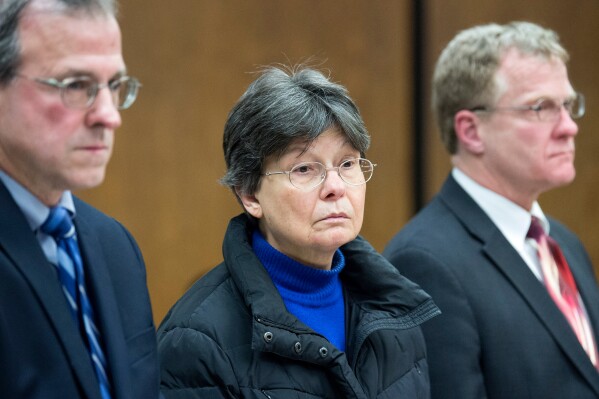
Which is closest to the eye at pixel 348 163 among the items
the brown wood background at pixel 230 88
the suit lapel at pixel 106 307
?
the suit lapel at pixel 106 307

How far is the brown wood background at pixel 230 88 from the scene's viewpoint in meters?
4.00

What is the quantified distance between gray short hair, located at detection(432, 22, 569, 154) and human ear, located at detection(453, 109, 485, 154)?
0.09 feet

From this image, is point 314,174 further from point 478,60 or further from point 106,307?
point 478,60

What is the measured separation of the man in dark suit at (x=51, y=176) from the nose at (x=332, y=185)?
0.55 m

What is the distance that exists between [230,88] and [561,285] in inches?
69.8

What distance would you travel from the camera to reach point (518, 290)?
9.09 ft

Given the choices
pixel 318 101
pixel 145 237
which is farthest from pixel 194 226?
pixel 318 101

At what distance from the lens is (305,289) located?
2.23m

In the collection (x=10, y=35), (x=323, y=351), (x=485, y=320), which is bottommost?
(x=485, y=320)

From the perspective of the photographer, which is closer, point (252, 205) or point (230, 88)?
point (252, 205)

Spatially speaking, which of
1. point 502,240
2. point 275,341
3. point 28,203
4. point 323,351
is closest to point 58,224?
point 28,203

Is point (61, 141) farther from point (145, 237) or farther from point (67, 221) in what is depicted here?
point (145, 237)

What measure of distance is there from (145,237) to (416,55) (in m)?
1.51

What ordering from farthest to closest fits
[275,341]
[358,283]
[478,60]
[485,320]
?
1. [478,60]
2. [485,320]
3. [358,283]
4. [275,341]
